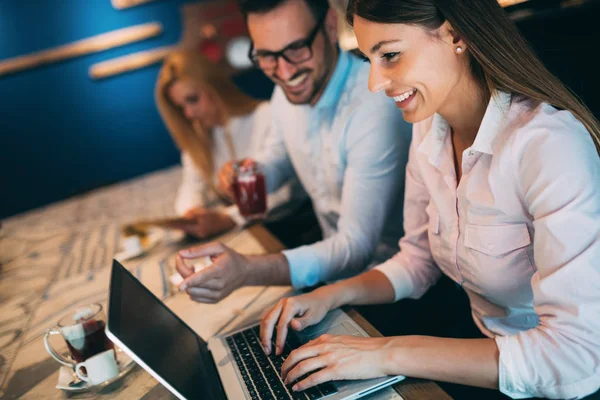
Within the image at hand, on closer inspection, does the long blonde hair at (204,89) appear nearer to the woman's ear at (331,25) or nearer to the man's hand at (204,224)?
the man's hand at (204,224)

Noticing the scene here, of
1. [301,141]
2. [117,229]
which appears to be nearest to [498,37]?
[301,141]

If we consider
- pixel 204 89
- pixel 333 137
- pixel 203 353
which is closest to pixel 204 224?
pixel 333 137

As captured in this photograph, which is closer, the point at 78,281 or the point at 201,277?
the point at 201,277

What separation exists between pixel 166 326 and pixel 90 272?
794mm

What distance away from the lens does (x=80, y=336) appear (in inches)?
41.8

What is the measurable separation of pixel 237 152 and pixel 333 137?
118cm

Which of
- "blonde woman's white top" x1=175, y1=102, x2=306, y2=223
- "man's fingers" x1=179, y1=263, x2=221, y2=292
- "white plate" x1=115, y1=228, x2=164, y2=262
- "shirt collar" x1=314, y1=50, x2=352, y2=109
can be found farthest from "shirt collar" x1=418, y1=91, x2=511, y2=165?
"blonde woman's white top" x1=175, y1=102, x2=306, y2=223

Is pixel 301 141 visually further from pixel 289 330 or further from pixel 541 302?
pixel 541 302

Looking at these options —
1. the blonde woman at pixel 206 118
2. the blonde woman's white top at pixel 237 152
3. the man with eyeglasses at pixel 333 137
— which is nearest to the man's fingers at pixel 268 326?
the man with eyeglasses at pixel 333 137

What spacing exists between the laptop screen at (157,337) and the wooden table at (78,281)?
0.27ft

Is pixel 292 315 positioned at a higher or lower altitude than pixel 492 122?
lower

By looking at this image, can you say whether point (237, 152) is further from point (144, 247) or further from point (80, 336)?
point (80, 336)

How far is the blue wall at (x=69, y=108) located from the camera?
421cm

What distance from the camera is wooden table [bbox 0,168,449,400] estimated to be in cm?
105
